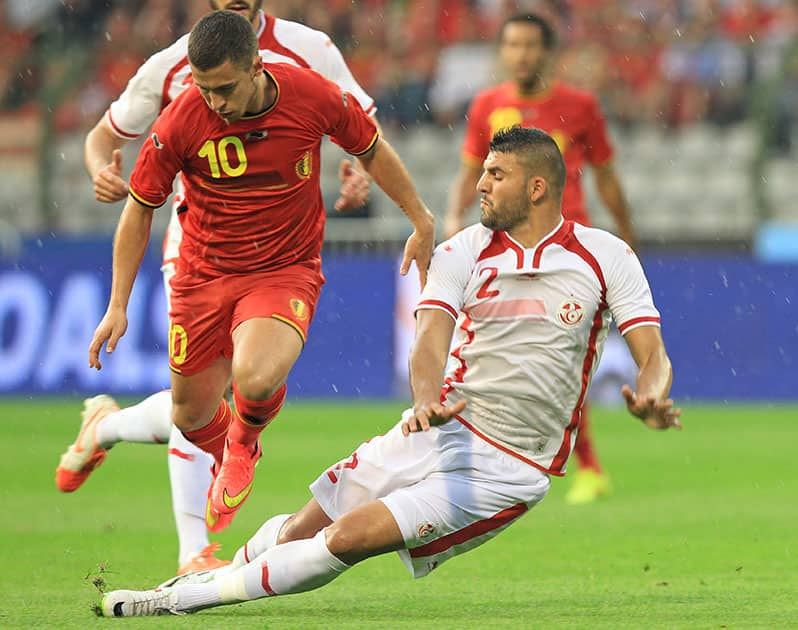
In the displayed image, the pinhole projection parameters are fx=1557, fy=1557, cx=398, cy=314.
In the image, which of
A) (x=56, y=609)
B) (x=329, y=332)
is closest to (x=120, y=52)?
(x=329, y=332)

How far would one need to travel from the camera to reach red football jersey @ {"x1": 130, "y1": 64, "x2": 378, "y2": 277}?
238 inches

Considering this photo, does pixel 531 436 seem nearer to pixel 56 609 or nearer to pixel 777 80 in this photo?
pixel 56 609

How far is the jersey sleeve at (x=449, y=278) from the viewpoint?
5.49 metres

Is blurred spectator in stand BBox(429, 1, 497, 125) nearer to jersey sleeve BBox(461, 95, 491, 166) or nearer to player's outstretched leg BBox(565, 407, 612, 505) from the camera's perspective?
jersey sleeve BBox(461, 95, 491, 166)

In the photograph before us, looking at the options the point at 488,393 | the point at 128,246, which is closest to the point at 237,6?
the point at 128,246

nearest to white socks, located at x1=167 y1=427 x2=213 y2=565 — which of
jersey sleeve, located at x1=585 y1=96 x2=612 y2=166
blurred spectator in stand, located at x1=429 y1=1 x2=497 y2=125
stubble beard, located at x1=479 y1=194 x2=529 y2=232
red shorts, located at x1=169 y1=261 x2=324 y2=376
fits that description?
red shorts, located at x1=169 y1=261 x2=324 y2=376

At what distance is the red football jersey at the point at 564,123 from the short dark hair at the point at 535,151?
371cm

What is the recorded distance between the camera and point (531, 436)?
220 inches

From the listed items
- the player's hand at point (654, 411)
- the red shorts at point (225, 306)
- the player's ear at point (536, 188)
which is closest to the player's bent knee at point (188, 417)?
the red shorts at point (225, 306)

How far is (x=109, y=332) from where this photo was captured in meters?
5.96

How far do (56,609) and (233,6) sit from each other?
263cm

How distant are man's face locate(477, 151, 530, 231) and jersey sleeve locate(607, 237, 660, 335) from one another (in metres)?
0.37

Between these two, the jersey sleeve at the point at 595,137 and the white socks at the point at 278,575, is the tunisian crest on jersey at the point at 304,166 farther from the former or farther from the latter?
the jersey sleeve at the point at 595,137

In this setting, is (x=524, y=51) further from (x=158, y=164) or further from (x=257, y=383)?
(x=257, y=383)
